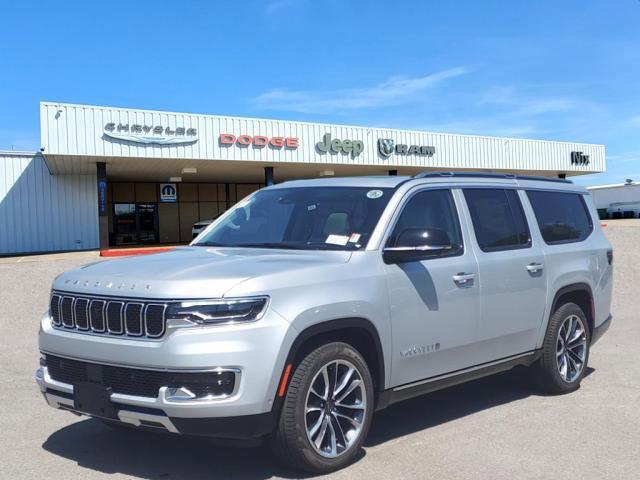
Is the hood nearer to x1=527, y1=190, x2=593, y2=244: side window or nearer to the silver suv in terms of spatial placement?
the silver suv

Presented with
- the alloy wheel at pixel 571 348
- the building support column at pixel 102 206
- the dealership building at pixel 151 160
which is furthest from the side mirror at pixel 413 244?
the building support column at pixel 102 206

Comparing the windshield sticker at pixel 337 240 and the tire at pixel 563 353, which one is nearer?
the windshield sticker at pixel 337 240

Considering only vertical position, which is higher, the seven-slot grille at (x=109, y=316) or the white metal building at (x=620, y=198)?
the white metal building at (x=620, y=198)

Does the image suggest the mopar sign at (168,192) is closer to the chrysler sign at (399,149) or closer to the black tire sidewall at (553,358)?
the chrysler sign at (399,149)

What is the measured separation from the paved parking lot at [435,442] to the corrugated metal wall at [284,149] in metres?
18.1

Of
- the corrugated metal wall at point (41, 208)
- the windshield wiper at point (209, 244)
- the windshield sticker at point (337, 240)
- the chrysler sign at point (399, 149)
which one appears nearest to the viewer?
the windshield sticker at point (337, 240)

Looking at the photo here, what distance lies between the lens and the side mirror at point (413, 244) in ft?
15.6

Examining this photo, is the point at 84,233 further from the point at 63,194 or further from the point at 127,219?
the point at 127,219

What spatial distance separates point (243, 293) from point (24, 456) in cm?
215

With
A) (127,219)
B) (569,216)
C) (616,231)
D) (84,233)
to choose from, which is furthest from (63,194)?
(569,216)

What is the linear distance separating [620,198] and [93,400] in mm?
78758

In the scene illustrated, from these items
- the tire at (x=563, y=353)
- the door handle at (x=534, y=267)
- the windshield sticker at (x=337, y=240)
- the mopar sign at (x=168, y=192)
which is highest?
the mopar sign at (x=168, y=192)

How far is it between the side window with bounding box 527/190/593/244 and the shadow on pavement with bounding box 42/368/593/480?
156cm

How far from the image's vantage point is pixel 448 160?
35.7m
